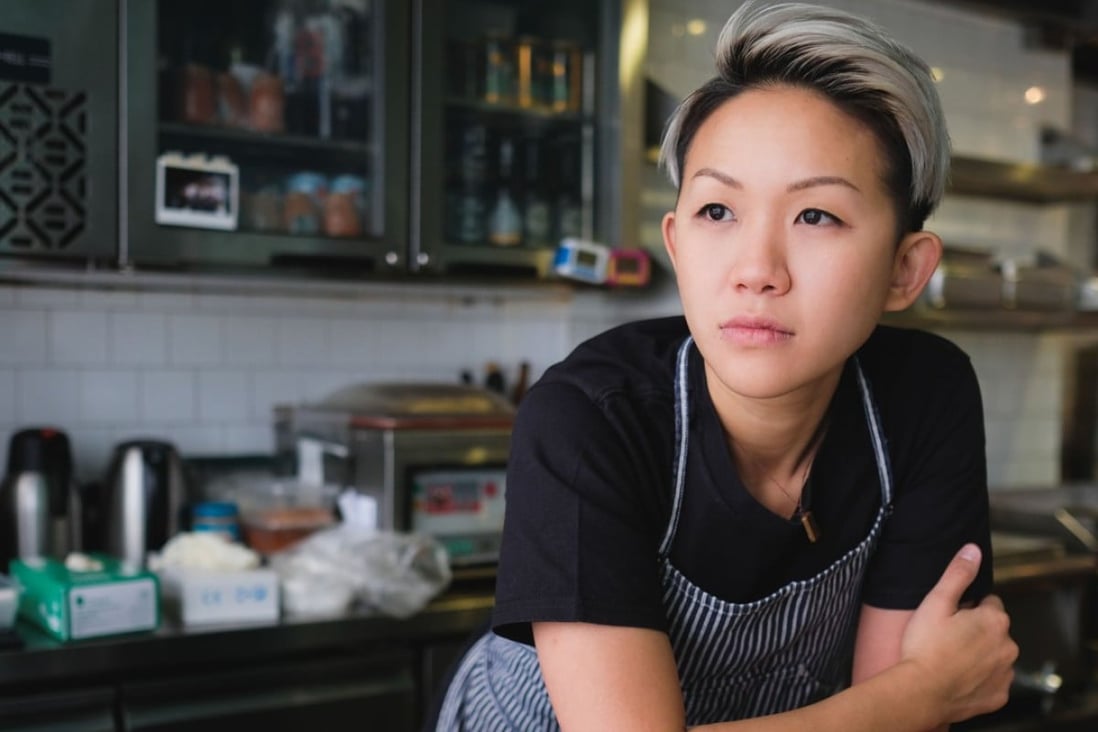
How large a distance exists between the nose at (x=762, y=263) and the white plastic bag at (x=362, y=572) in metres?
1.42

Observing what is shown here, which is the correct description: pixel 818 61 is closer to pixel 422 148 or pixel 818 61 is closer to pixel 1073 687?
pixel 422 148

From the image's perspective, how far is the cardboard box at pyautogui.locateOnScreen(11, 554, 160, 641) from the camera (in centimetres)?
189

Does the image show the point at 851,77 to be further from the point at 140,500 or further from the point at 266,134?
the point at 140,500

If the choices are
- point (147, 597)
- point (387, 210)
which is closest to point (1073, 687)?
A: point (387, 210)

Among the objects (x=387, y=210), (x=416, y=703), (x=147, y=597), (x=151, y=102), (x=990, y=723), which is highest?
(x=151, y=102)

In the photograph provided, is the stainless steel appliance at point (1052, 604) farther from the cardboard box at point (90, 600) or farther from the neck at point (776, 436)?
the cardboard box at point (90, 600)

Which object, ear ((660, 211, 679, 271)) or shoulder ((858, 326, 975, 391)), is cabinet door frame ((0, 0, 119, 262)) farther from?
shoulder ((858, 326, 975, 391))

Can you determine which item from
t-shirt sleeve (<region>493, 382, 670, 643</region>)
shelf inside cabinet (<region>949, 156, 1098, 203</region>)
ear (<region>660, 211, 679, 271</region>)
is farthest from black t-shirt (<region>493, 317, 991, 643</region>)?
shelf inside cabinet (<region>949, 156, 1098, 203</region>)

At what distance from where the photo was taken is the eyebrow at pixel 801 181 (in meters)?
1.00

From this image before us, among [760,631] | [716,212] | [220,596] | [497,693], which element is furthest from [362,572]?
[716,212]

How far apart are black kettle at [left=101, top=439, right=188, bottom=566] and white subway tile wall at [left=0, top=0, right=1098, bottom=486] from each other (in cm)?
30

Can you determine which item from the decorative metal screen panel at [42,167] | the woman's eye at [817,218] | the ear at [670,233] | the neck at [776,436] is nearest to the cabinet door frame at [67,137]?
the decorative metal screen panel at [42,167]

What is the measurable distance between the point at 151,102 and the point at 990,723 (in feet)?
8.17

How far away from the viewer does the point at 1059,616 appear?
2.89 meters
